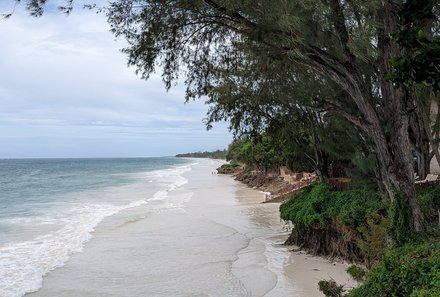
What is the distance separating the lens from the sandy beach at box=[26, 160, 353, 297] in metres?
10.9

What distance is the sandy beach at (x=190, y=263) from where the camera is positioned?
35.8 ft

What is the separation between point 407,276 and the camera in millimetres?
5633

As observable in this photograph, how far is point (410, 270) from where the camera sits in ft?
18.5

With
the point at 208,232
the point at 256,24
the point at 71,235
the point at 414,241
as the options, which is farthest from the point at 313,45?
the point at 71,235

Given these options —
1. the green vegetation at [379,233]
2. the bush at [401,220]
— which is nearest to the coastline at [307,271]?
the green vegetation at [379,233]

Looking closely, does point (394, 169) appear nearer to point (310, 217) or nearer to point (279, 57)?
point (279, 57)

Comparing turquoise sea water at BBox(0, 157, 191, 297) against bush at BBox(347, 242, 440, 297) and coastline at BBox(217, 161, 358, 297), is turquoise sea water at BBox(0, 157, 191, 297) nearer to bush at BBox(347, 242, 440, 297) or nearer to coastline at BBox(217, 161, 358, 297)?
coastline at BBox(217, 161, 358, 297)

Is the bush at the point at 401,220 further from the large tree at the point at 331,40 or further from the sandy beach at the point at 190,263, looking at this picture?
the sandy beach at the point at 190,263

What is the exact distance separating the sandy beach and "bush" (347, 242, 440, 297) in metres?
3.79

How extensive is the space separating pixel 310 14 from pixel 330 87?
4.91m

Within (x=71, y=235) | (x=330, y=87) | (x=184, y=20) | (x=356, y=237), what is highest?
(x=184, y=20)

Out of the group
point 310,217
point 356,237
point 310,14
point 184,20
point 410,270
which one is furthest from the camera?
point 310,217

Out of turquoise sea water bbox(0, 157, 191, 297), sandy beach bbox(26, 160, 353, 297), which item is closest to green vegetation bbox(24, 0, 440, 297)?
sandy beach bbox(26, 160, 353, 297)

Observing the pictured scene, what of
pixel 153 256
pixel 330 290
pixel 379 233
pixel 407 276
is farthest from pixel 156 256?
pixel 407 276
